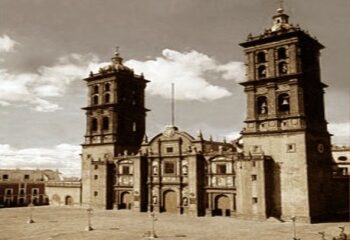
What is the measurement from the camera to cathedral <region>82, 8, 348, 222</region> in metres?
46.8

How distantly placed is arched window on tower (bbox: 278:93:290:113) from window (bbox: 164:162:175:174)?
16761 millimetres

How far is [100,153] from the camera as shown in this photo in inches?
2584

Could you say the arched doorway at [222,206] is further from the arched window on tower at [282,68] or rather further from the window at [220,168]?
the arched window on tower at [282,68]

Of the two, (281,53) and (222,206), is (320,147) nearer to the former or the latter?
(281,53)

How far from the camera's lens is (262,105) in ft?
167

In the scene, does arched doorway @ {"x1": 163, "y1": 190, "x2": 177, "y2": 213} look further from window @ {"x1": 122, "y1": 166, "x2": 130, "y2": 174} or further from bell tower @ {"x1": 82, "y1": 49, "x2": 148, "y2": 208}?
bell tower @ {"x1": 82, "y1": 49, "x2": 148, "y2": 208}

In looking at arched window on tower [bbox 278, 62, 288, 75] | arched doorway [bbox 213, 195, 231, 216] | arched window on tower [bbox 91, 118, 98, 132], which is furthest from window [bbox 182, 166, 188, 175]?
arched window on tower [bbox 91, 118, 98, 132]

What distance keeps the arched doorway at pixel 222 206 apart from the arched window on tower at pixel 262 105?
11.3 meters

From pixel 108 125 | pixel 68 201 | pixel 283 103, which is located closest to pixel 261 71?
pixel 283 103

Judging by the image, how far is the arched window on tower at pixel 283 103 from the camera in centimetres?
4888

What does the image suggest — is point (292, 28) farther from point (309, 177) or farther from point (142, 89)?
point (142, 89)

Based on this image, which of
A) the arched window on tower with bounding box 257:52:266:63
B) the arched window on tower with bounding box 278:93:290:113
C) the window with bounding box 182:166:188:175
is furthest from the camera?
the window with bounding box 182:166:188:175

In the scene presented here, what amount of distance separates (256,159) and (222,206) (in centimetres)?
848

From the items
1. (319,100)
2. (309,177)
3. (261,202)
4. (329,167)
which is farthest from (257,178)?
(319,100)
